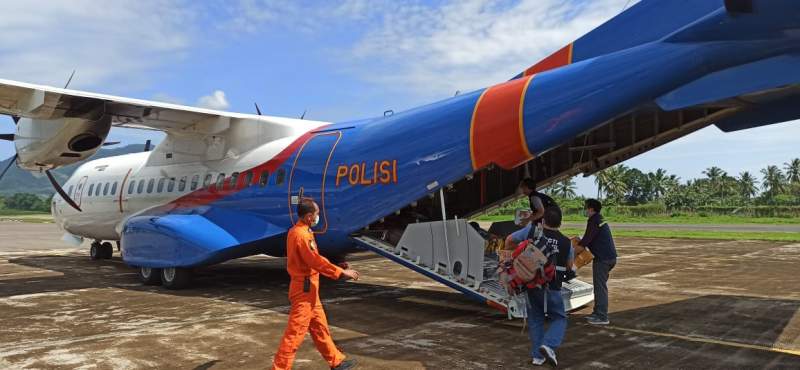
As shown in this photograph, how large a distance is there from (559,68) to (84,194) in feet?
44.1

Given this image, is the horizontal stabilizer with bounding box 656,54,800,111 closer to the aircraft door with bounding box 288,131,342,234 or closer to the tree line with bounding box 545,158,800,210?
the aircraft door with bounding box 288,131,342,234

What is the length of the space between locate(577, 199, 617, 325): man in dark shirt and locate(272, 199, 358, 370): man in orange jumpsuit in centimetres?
364

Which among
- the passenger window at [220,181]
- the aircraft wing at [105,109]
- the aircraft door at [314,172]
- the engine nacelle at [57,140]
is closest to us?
the aircraft door at [314,172]

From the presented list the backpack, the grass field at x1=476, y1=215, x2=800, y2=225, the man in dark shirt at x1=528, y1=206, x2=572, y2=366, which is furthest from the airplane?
the grass field at x1=476, y1=215, x2=800, y2=225

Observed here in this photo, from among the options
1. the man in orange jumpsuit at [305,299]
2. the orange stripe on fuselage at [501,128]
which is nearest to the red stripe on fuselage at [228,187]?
the orange stripe on fuselage at [501,128]

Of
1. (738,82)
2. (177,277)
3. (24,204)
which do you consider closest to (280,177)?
(177,277)

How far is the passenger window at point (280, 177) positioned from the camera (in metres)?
10.2

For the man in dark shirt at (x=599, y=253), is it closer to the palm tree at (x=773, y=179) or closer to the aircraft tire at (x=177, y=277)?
the aircraft tire at (x=177, y=277)

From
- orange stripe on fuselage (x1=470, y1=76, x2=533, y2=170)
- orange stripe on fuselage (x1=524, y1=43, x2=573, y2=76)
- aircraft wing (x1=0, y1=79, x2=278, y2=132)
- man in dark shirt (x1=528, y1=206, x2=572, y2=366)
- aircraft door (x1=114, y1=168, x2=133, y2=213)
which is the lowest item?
man in dark shirt (x1=528, y1=206, x2=572, y2=366)

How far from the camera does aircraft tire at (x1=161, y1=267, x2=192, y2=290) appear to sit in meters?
10.6

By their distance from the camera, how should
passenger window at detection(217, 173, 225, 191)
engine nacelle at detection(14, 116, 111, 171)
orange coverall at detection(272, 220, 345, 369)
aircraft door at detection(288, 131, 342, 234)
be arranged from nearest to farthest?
orange coverall at detection(272, 220, 345, 369) → aircraft door at detection(288, 131, 342, 234) → engine nacelle at detection(14, 116, 111, 171) → passenger window at detection(217, 173, 225, 191)

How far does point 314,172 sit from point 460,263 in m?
3.21

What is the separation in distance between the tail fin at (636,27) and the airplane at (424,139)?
0.05ft

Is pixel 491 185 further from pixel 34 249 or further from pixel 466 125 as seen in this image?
pixel 34 249
